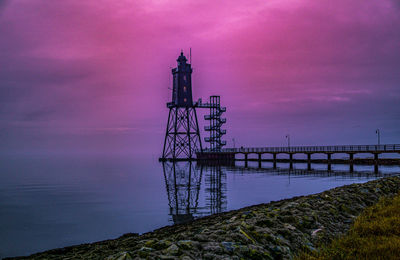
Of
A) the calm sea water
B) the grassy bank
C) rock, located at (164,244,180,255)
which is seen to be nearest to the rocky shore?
rock, located at (164,244,180,255)

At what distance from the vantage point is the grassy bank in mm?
5962

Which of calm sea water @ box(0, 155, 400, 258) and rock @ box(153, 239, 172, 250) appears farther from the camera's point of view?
calm sea water @ box(0, 155, 400, 258)

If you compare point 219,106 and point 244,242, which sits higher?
point 219,106

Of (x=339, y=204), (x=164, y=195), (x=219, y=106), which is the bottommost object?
(x=164, y=195)

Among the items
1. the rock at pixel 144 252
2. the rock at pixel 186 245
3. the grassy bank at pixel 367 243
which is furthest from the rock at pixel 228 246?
the rock at pixel 144 252

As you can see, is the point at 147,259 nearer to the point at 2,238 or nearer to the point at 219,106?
the point at 2,238

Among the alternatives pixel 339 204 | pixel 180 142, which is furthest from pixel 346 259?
pixel 180 142


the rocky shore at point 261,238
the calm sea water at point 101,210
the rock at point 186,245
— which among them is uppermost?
the rock at point 186,245

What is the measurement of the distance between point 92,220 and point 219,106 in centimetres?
6386

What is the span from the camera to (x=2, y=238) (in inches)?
621

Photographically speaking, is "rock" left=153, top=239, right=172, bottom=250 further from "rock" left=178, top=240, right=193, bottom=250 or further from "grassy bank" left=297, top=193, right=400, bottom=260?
"grassy bank" left=297, top=193, right=400, bottom=260

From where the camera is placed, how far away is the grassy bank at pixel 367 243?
5.96 m

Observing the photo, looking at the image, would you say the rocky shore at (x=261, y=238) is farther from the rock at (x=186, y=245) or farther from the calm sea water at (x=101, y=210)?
the calm sea water at (x=101, y=210)

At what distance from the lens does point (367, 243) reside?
6.56m
